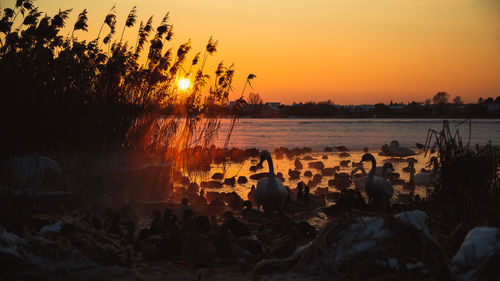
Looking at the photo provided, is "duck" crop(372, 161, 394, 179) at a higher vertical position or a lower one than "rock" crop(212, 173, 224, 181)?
higher

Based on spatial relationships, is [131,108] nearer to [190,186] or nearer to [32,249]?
[190,186]

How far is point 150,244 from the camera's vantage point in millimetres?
4898

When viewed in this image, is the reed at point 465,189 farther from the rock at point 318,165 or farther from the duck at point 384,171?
the rock at point 318,165

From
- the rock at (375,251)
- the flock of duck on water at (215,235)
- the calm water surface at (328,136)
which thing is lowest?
the calm water surface at (328,136)

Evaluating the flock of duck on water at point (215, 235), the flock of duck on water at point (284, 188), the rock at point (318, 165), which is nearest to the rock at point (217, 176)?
the flock of duck on water at point (284, 188)

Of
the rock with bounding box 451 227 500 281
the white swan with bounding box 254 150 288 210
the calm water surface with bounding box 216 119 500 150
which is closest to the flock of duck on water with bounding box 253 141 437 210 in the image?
the white swan with bounding box 254 150 288 210

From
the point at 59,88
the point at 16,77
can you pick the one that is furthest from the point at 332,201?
the point at 16,77

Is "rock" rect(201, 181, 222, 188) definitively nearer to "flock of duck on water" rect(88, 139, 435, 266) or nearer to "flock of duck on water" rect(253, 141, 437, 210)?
"flock of duck on water" rect(253, 141, 437, 210)

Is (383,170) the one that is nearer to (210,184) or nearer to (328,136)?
(210,184)

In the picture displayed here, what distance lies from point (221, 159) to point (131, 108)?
518cm

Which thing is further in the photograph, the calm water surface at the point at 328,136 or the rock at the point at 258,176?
the calm water surface at the point at 328,136

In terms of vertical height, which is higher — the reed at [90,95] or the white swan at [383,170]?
the reed at [90,95]

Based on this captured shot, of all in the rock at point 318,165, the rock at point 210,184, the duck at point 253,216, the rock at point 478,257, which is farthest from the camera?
the rock at point 318,165

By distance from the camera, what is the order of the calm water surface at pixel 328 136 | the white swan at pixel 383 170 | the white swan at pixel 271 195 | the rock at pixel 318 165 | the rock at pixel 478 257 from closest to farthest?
the rock at pixel 478 257
the white swan at pixel 271 195
the white swan at pixel 383 170
the rock at pixel 318 165
the calm water surface at pixel 328 136
